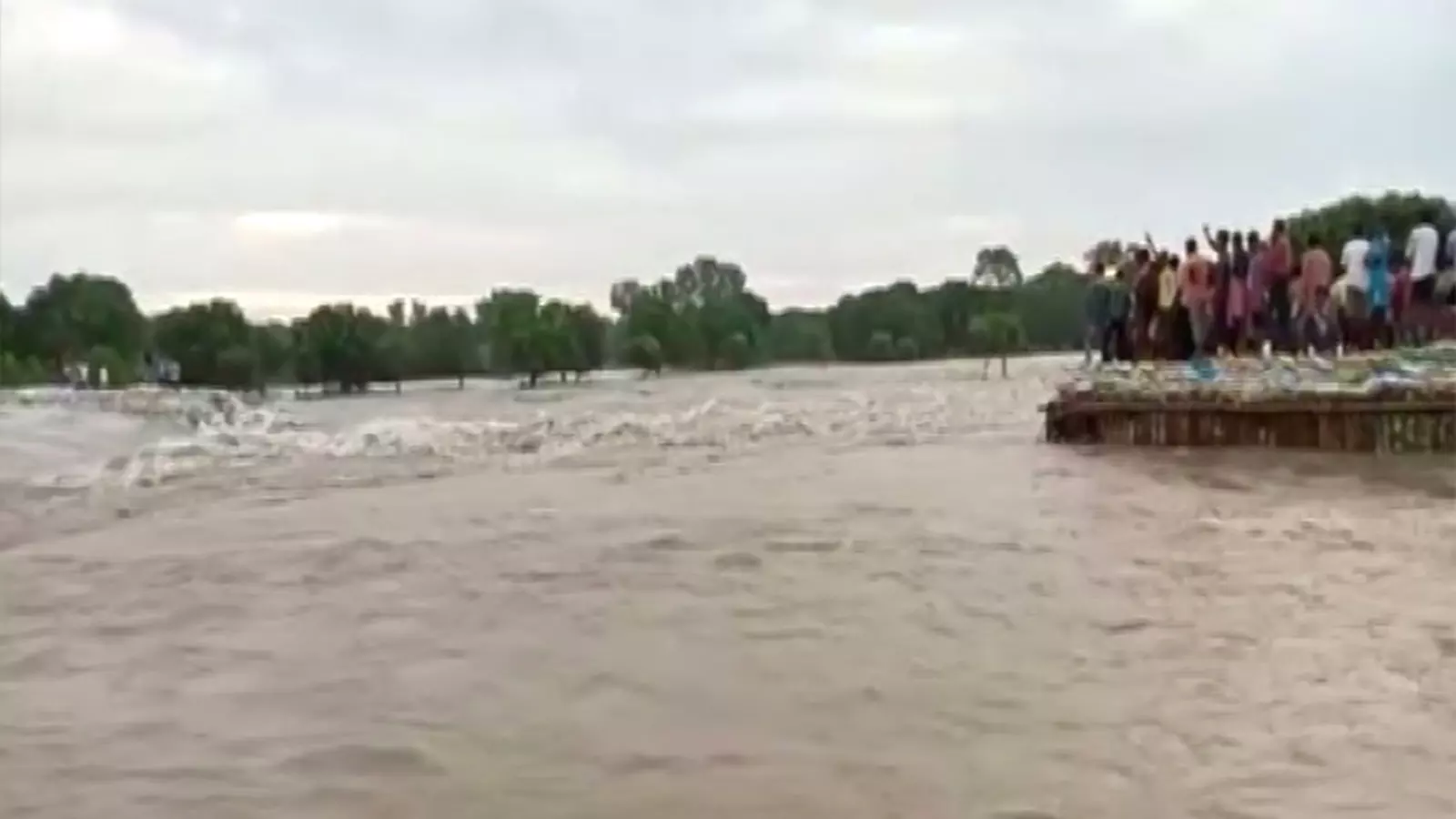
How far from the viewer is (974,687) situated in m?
6.17

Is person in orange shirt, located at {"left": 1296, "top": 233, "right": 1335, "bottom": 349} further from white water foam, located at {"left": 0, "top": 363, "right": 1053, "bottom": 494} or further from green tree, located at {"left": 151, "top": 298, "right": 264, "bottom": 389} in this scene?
green tree, located at {"left": 151, "top": 298, "right": 264, "bottom": 389}

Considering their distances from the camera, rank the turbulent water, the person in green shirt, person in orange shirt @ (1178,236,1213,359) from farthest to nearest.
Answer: the person in green shirt → person in orange shirt @ (1178,236,1213,359) → the turbulent water

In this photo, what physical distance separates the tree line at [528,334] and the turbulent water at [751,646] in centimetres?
3297

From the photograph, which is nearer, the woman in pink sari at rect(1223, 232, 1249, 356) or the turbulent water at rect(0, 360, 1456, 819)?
the turbulent water at rect(0, 360, 1456, 819)

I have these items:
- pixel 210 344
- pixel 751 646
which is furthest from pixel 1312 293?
pixel 210 344

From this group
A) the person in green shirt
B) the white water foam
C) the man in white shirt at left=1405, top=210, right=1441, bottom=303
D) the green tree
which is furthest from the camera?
the green tree

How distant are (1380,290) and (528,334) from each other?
5057 cm

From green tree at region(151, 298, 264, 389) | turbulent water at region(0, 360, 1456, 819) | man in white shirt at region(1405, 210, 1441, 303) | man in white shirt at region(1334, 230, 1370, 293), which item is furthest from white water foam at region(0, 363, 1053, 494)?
green tree at region(151, 298, 264, 389)

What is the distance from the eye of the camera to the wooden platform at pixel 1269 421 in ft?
48.2

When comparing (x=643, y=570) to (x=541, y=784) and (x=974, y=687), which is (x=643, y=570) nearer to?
(x=974, y=687)

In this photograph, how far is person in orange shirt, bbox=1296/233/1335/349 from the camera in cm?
1911

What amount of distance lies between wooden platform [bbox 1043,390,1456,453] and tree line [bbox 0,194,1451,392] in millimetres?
25636

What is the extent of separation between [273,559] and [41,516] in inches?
164

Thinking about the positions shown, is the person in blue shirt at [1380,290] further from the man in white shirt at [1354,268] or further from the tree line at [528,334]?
the tree line at [528,334]
